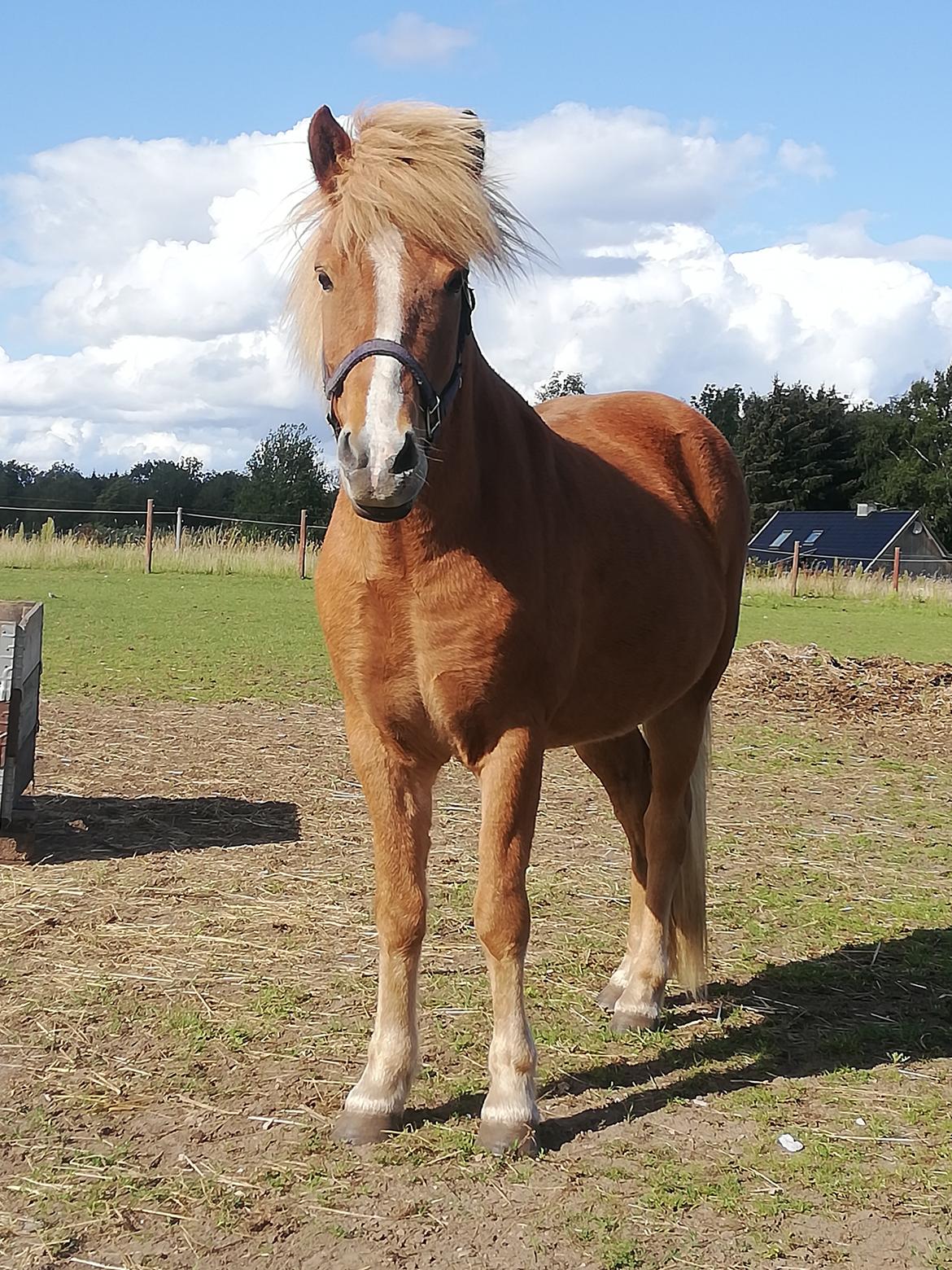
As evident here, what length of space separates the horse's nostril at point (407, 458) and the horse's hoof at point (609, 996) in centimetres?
238

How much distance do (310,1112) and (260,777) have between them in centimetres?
399

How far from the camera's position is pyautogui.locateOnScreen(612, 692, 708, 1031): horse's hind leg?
404 cm

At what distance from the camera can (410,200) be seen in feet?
8.80

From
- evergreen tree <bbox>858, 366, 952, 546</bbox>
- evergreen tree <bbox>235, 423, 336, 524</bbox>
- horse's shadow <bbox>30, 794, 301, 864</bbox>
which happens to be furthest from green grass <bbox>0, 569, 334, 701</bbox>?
evergreen tree <bbox>858, 366, 952, 546</bbox>

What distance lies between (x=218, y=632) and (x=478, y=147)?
38.5 ft

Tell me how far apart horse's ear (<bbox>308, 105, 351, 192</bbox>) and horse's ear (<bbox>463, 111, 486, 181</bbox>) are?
32cm

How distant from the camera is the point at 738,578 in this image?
15.2ft

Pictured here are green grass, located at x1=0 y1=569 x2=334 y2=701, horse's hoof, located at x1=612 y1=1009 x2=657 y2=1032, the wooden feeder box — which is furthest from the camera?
green grass, located at x1=0 y1=569 x2=334 y2=701

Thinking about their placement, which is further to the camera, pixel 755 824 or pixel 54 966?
pixel 755 824

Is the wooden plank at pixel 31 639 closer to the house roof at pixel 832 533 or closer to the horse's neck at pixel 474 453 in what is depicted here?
the horse's neck at pixel 474 453

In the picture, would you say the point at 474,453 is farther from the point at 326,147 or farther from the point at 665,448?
the point at 665,448

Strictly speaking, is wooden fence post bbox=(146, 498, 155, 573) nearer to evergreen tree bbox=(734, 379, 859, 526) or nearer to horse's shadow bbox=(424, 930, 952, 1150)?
horse's shadow bbox=(424, 930, 952, 1150)

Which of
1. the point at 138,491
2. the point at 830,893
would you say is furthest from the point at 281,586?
the point at 138,491

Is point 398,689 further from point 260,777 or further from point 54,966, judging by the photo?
point 260,777
